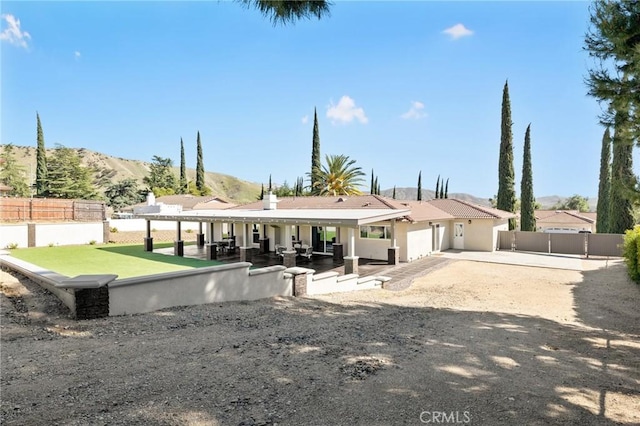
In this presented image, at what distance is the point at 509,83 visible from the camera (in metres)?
29.3

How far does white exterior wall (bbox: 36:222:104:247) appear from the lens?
25.5 m

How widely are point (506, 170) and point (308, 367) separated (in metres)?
29.4

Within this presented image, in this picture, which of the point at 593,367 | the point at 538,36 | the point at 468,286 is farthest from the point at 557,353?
the point at 538,36

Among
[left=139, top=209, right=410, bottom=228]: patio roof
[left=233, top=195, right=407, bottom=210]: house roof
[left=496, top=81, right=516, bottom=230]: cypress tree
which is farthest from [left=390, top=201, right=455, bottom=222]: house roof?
[left=496, top=81, right=516, bottom=230]: cypress tree

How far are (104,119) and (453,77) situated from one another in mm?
47991

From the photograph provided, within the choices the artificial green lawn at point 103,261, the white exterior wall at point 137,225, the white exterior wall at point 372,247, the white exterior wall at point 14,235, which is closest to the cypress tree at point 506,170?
the white exterior wall at point 372,247

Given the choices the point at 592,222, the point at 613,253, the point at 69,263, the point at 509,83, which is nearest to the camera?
the point at 69,263

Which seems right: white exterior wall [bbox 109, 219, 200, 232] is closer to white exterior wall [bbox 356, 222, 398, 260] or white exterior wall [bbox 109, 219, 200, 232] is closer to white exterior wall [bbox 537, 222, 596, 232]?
white exterior wall [bbox 356, 222, 398, 260]

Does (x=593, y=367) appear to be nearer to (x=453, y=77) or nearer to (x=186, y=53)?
(x=453, y=77)

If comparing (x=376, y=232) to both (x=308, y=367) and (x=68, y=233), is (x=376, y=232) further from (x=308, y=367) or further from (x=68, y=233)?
(x=68, y=233)

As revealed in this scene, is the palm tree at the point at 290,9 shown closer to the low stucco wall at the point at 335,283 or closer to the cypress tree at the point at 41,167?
the low stucco wall at the point at 335,283

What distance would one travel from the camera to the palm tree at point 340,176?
126ft

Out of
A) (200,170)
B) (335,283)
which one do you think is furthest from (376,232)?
(200,170)

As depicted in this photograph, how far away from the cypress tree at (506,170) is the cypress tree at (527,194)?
0.81 meters
